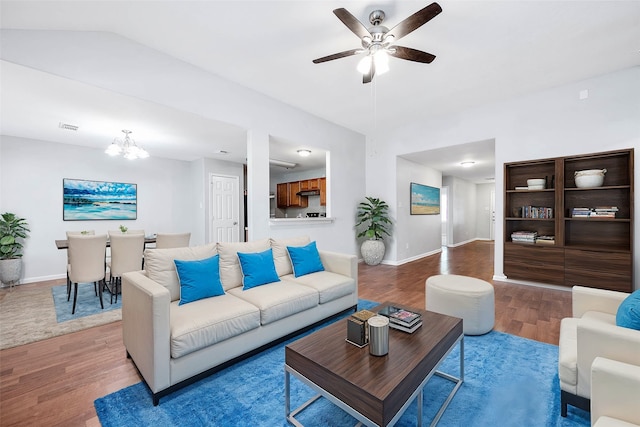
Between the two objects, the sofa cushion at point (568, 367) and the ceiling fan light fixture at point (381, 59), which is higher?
the ceiling fan light fixture at point (381, 59)

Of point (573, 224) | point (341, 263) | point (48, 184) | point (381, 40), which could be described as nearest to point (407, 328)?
point (341, 263)

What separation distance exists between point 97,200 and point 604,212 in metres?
8.29

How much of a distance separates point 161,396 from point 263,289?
103 centimetres

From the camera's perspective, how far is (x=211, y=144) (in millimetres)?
4914

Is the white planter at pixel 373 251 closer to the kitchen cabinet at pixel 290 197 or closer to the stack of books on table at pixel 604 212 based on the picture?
the kitchen cabinet at pixel 290 197

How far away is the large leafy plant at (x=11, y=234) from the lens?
4191 millimetres

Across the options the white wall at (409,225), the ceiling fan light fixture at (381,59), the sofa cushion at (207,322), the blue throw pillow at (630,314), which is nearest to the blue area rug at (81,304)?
the sofa cushion at (207,322)

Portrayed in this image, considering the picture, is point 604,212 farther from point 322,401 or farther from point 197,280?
point 197,280

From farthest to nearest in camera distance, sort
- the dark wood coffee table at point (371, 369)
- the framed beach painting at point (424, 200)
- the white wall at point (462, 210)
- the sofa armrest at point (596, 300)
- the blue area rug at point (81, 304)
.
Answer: the white wall at point (462, 210) < the framed beach painting at point (424, 200) < the blue area rug at point (81, 304) < the sofa armrest at point (596, 300) < the dark wood coffee table at point (371, 369)

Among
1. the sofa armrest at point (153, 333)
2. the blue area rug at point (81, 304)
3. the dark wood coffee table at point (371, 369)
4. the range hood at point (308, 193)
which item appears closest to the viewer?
the dark wood coffee table at point (371, 369)

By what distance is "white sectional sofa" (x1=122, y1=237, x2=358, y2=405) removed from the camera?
5.47 feet

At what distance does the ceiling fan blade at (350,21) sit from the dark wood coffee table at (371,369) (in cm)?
220

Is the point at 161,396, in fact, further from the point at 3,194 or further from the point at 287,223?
the point at 3,194

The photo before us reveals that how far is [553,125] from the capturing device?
387 cm
